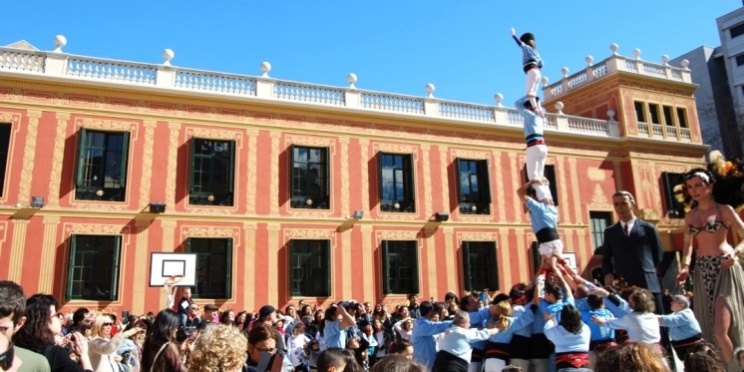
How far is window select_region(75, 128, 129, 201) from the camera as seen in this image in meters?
16.2

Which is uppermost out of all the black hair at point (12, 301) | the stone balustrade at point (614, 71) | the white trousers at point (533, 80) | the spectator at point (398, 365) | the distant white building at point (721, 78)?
the distant white building at point (721, 78)

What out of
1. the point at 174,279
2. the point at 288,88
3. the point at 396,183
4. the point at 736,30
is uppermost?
the point at 736,30

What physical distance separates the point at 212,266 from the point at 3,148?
659 cm

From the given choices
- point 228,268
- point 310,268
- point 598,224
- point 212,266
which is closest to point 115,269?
point 212,266

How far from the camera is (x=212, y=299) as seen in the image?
16547mm

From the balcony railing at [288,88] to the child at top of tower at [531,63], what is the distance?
10819mm

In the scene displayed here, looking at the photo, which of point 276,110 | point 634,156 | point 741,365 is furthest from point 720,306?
point 634,156

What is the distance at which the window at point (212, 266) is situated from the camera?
16.6 metres

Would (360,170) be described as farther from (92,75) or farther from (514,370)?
(514,370)

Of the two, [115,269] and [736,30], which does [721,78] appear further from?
[115,269]

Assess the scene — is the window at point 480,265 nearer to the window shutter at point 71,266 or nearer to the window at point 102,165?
the window at point 102,165

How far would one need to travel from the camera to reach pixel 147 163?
17.0m

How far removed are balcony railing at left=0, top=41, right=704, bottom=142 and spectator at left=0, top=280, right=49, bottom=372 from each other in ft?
50.6

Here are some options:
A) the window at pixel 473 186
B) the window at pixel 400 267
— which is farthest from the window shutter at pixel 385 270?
the window at pixel 473 186
